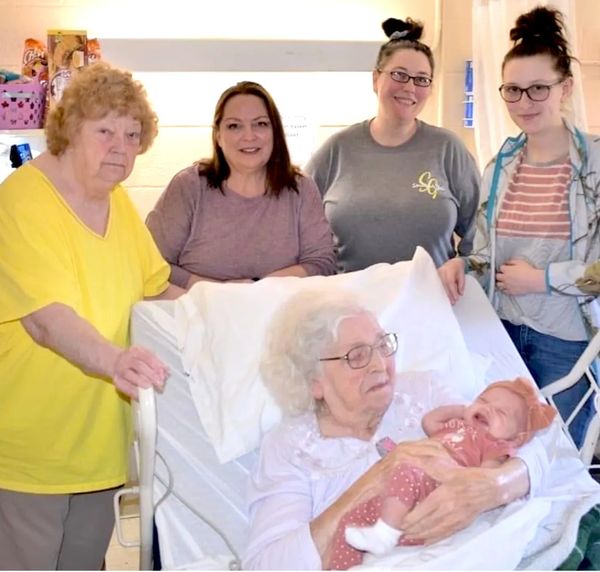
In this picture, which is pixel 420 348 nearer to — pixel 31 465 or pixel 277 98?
pixel 31 465

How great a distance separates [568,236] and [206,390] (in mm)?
899

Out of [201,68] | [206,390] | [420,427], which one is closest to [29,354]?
[206,390]

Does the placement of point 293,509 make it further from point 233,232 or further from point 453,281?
point 233,232

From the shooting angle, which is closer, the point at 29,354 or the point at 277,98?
the point at 29,354

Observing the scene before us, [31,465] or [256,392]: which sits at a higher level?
[256,392]

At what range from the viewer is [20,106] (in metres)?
2.80

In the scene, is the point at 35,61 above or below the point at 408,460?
above

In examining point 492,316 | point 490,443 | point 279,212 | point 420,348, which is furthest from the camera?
point 279,212

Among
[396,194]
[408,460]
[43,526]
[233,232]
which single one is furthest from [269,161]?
[408,460]

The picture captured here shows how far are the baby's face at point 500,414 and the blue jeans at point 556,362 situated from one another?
23.3 inches

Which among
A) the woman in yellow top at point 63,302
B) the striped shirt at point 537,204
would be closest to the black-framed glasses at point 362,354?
the woman in yellow top at point 63,302

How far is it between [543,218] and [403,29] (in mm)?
992

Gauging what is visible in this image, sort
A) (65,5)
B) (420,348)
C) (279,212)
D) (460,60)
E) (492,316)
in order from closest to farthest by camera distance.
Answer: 1. (420,348)
2. (492,316)
3. (279,212)
4. (65,5)
5. (460,60)

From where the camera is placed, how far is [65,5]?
3.08 m
